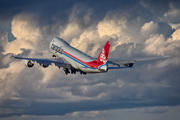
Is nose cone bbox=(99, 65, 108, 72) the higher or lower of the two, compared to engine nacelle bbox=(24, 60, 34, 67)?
lower

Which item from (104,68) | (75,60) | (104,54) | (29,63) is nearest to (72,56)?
(75,60)

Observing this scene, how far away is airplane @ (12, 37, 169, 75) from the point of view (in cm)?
7438

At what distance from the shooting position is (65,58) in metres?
89.1

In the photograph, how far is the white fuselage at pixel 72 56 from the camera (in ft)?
254

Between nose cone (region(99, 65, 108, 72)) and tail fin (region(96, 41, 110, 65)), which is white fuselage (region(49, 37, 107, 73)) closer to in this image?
nose cone (region(99, 65, 108, 72))

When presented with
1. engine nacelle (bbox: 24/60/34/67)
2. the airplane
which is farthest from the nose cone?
engine nacelle (bbox: 24/60/34/67)

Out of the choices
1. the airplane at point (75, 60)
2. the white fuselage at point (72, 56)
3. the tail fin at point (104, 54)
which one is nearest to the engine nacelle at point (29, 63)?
the airplane at point (75, 60)

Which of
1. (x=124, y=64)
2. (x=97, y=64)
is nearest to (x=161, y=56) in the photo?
(x=124, y=64)

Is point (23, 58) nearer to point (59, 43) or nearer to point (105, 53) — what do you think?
point (59, 43)

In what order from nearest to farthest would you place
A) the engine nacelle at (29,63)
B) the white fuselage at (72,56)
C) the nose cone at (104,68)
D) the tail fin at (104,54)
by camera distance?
the tail fin at (104,54) < the nose cone at (104,68) < the white fuselage at (72,56) < the engine nacelle at (29,63)

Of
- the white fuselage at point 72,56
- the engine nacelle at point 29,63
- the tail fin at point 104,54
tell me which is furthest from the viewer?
the engine nacelle at point 29,63

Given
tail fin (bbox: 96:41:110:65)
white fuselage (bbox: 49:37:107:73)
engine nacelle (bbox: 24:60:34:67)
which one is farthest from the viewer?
engine nacelle (bbox: 24:60:34:67)

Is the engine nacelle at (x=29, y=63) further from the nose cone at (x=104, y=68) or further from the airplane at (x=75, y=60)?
the nose cone at (x=104, y=68)

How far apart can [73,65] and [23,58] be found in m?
13.5
